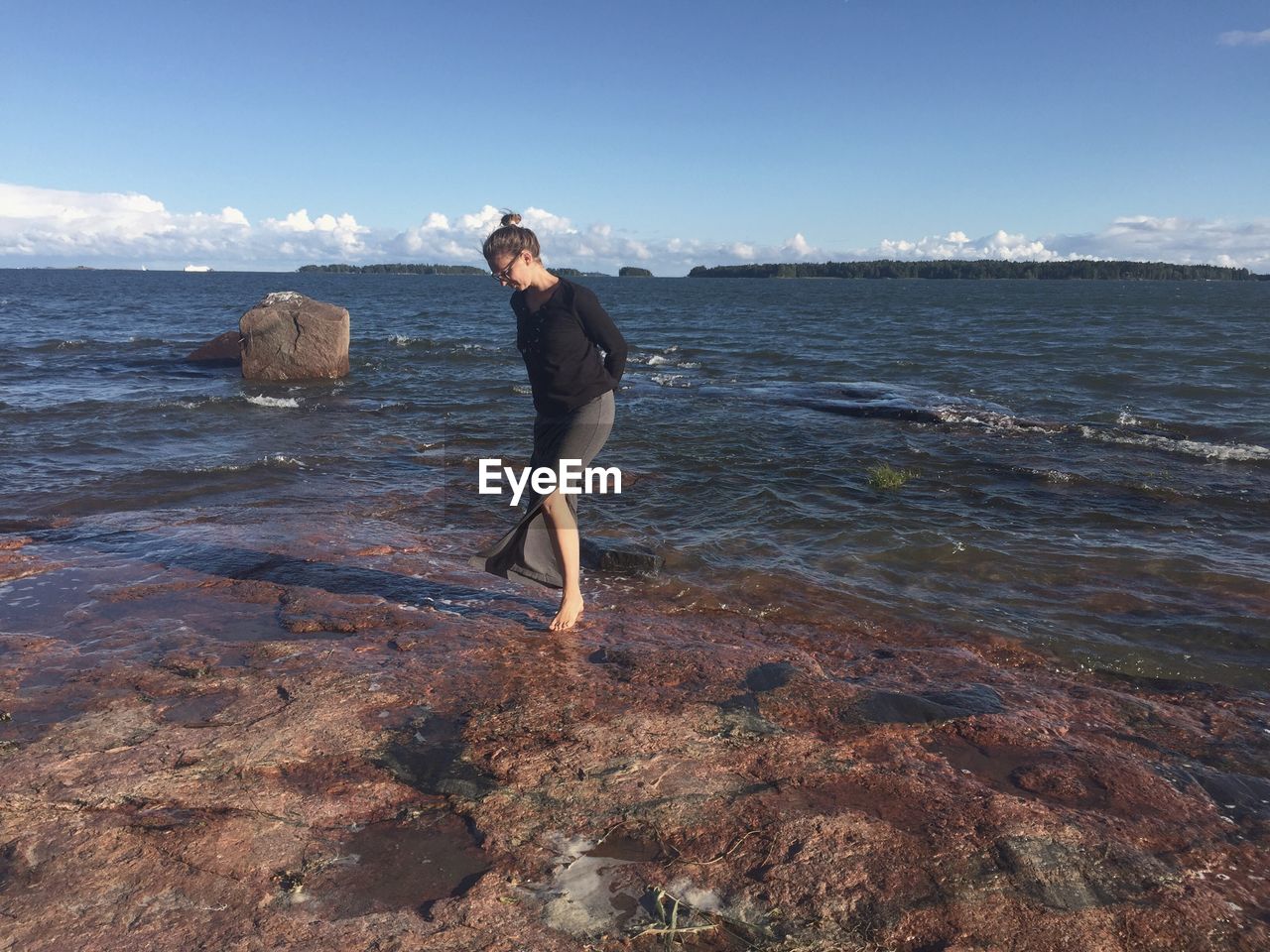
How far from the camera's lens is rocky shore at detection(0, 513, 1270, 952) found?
2328mm

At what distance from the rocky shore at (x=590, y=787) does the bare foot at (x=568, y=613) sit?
4.5 inches

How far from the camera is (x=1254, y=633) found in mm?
5141

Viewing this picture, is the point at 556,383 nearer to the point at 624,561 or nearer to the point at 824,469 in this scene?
the point at 624,561

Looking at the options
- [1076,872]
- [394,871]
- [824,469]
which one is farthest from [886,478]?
[394,871]

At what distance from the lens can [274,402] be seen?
1420 cm

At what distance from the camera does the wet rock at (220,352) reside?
742 inches

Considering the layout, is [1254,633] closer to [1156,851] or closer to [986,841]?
[1156,851]

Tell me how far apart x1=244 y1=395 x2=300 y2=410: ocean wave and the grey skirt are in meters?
10.5

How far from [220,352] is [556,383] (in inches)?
682

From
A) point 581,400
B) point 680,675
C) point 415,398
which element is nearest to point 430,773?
point 680,675

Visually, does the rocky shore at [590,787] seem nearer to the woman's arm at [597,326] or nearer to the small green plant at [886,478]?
the woman's arm at [597,326]

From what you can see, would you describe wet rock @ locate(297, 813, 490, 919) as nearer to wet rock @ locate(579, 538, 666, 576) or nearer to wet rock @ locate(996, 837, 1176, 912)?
wet rock @ locate(996, 837, 1176, 912)

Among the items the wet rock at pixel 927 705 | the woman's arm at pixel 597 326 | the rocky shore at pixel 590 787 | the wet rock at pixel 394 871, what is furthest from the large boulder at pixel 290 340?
the wet rock at pixel 394 871

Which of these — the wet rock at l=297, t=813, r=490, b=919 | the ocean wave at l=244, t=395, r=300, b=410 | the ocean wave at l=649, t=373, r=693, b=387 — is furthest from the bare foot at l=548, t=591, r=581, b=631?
the ocean wave at l=649, t=373, r=693, b=387
